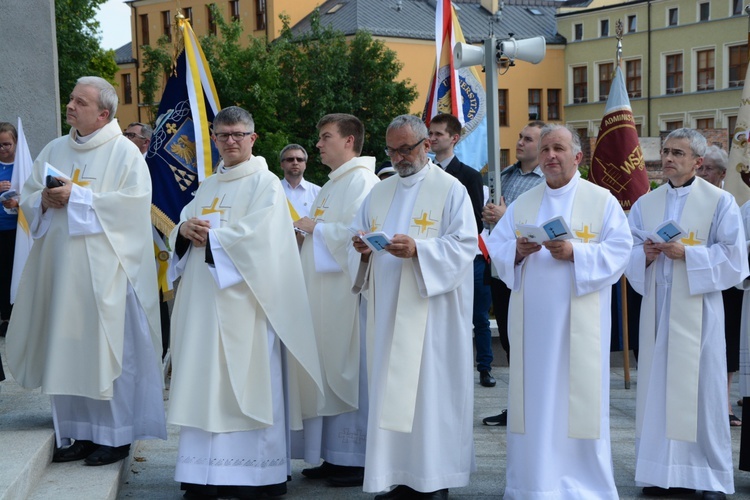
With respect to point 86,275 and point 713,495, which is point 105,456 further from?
point 713,495

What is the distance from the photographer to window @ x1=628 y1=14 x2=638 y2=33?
59075mm

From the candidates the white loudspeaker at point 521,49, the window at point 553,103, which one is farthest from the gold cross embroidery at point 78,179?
the window at point 553,103

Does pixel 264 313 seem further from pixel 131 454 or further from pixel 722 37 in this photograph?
pixel 722 37

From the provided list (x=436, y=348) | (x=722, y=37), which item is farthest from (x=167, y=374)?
(x=722, y=37)

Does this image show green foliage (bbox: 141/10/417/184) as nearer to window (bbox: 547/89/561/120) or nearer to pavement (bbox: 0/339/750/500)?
window (bbox: 547/89/561/120)

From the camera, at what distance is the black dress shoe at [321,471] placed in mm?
6445

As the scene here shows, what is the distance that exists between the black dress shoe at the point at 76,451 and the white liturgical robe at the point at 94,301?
0.18 feet

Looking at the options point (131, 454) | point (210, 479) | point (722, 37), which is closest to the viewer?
point (210, 479)

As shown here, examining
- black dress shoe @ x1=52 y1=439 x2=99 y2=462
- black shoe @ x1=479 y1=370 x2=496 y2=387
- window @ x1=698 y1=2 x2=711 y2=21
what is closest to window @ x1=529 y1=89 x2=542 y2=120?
window @ x1=698 y1=2 x2=711 y2=21

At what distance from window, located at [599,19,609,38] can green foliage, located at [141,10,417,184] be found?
18516mm

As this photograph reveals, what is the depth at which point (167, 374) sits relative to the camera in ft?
31.4

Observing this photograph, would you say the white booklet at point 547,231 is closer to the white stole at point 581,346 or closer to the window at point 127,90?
the white stole at point 581,346

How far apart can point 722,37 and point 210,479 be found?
5462cm

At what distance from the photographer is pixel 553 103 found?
6306 centimetres
